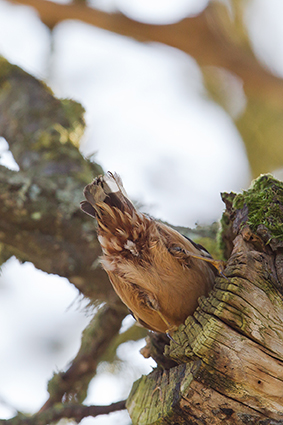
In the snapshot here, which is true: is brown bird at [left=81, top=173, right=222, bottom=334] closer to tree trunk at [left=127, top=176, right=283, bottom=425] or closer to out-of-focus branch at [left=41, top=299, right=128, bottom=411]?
tree trunk at [left=127, top=176, right=283, bottom=425]

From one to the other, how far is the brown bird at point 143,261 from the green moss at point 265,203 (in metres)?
0.22

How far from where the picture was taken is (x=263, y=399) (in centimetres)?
112

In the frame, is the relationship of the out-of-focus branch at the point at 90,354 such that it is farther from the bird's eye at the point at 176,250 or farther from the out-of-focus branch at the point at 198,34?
the out-of-focus branch at the point at 198,34

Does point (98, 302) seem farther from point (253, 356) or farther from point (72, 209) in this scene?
point (253, 356)

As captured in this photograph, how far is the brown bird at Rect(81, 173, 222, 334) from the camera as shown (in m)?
1.41

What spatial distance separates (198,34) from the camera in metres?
3.42

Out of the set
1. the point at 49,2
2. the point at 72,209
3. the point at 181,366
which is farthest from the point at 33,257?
the point at 49,2

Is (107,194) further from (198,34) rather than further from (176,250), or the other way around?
(198,34)

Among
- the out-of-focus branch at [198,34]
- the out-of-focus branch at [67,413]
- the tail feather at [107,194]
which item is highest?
the out-of-focus branch at [198,34]

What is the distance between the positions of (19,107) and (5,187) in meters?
0.95

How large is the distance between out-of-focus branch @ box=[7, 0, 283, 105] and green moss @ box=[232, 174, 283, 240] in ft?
7.14

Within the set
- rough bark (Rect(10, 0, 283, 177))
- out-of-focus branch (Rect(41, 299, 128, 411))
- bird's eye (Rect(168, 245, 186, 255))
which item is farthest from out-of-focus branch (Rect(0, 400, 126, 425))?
rough bark (Rect(10, 0, 283, 177))

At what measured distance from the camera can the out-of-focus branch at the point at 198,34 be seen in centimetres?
336

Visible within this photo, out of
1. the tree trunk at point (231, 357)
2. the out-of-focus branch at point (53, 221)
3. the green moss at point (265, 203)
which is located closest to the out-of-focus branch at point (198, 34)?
the out-of-focus branch at point (53, 221)
